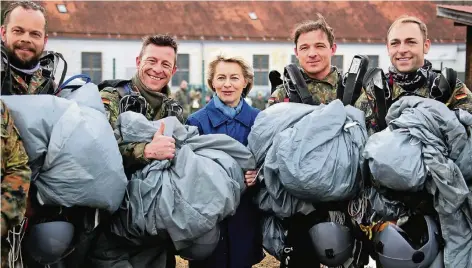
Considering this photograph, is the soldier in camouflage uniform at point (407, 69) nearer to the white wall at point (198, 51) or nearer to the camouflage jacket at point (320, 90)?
the camouflage jacket at point (320, 90)

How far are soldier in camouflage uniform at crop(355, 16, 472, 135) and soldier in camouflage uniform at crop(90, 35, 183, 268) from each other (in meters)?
1.15

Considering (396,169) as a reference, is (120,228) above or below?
below

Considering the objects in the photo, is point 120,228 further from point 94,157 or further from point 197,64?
point 197,64

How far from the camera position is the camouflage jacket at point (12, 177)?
101 inches

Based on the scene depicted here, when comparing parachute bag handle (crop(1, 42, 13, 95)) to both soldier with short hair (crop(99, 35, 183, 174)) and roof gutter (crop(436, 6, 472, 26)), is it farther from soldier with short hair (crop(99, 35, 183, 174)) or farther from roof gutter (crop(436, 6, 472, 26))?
roof gutter (crop(436, 6, 472, 26))

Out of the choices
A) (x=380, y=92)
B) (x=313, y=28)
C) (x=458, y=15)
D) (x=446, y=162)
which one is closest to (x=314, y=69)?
(x=313, y=28)

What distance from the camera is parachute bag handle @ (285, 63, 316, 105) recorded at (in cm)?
361

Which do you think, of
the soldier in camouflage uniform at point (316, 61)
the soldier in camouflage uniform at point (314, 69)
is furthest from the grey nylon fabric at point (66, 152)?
the soldier in camouflage uniform at point (316, 61)

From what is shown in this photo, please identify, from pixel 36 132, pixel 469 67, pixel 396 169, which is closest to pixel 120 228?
pixel 36 132

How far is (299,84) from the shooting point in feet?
12.0

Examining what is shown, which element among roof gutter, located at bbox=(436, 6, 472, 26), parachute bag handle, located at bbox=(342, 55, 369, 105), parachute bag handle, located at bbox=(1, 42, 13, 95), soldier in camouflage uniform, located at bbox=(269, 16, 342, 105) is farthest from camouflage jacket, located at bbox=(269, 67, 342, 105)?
roof gutter, located at bbox=(436, 6, 472, 26)

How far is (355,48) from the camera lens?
2842 cm

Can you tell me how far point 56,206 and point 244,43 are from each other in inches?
994

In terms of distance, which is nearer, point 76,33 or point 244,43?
point 76,33
